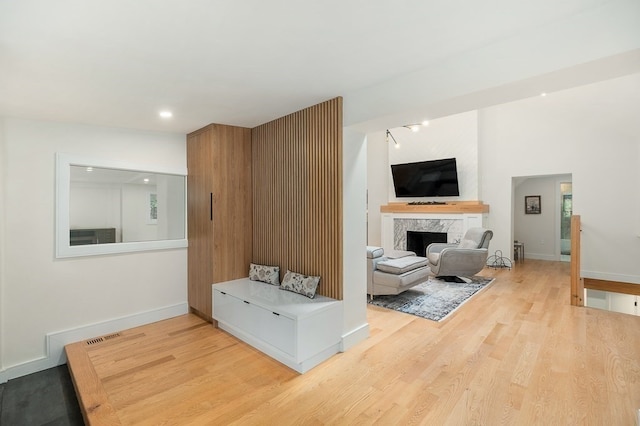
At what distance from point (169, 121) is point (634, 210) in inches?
305

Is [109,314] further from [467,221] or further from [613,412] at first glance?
[467,221]

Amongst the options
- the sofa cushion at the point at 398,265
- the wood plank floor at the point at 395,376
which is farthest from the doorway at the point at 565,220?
the sofa cushion at the point at 398,265

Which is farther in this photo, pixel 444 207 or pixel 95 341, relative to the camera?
pixel 444 207

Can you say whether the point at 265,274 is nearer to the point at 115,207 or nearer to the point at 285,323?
the point at 285,323

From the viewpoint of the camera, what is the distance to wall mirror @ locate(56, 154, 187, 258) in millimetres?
3365

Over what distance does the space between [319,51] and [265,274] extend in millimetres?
2576

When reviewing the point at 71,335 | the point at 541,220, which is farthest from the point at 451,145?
the point at 71,335

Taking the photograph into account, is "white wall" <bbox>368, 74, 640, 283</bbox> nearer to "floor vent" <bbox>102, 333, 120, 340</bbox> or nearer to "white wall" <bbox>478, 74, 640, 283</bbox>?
"white wall" <bbox>478, 74, 640, 283</bbox>

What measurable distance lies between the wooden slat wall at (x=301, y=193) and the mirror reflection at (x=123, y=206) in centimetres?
121

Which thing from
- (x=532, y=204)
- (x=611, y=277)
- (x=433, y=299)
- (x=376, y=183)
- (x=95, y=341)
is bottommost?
(x=95, y=341)

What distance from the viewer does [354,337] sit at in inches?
122

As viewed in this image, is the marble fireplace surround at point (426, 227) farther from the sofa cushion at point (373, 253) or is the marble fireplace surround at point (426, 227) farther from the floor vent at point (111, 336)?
the floor vent at point (111, 336)

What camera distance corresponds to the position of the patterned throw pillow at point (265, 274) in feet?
11.9

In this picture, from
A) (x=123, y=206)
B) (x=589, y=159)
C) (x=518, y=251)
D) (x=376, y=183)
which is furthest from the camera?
(x=376, y=183)
